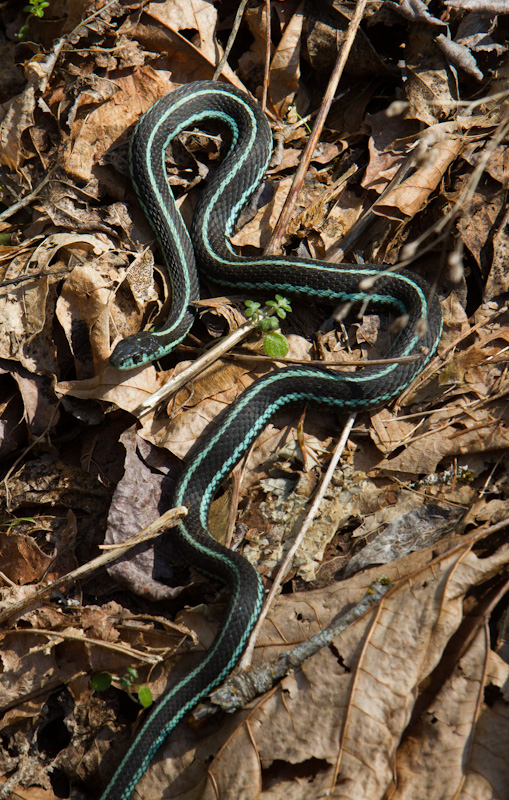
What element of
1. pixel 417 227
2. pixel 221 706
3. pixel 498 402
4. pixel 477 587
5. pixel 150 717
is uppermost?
pixel 417 227

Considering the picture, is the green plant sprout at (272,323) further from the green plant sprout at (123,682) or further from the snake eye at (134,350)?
the green plant sprout at (123,682)

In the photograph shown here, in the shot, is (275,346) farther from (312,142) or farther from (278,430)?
(312,142)

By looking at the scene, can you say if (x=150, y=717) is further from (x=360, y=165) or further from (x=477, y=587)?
(x=360, y=165)

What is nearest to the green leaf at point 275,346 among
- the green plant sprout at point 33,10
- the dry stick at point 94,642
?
the dry stick at point 94,642

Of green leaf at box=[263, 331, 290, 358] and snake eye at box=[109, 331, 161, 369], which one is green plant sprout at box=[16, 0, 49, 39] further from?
green leaf at box=[263, 331, 290, 358]

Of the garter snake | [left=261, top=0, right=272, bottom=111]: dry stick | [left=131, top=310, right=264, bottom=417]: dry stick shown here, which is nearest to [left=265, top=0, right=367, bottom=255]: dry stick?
the garter snake

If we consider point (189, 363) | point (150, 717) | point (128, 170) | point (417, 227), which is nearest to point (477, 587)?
point (150, 717)
